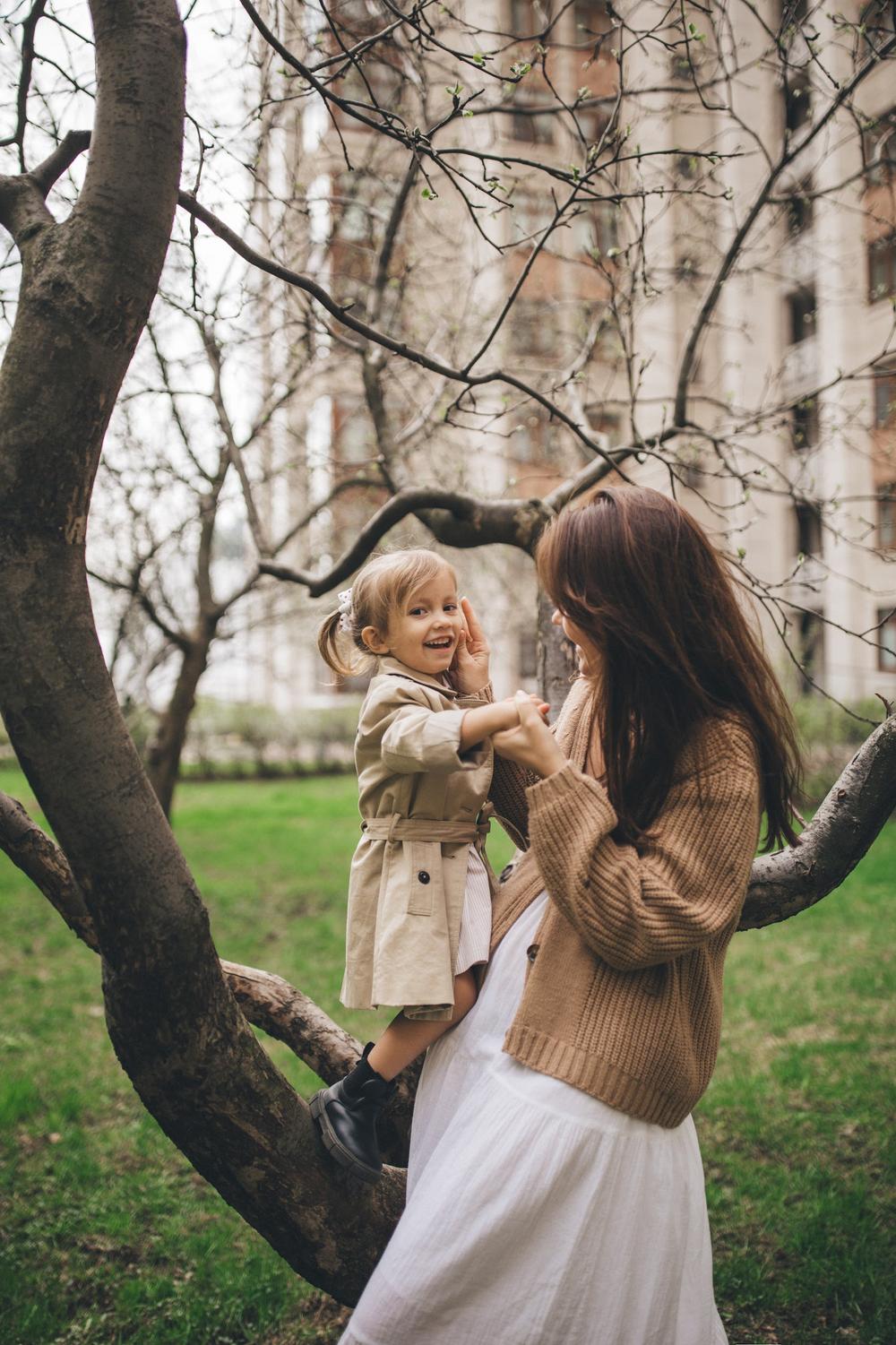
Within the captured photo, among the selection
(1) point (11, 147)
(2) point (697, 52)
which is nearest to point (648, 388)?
(2) point (697, 52)

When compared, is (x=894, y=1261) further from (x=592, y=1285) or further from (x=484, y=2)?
(x=484, y=2)

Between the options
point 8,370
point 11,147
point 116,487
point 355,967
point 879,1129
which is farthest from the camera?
point 116,487

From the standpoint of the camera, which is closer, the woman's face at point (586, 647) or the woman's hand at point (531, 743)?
the woman's hand at point (531, 743)

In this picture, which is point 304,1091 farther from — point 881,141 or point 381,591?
point 881,141

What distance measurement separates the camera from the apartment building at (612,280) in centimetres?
372

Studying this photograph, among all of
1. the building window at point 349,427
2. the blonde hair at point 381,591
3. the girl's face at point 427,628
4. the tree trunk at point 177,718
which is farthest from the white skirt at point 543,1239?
the building window at point 349,427

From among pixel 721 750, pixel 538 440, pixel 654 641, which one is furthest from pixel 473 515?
pixel 538 440

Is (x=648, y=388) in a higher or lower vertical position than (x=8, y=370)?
higher

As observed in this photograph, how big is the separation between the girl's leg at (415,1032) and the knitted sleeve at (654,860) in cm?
41

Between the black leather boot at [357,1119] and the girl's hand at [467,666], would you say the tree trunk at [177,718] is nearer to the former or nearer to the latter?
the girl's hand at [467,666]

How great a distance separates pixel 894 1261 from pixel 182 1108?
2.56 meters

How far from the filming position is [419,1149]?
183 cm

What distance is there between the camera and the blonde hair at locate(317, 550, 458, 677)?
2.18m

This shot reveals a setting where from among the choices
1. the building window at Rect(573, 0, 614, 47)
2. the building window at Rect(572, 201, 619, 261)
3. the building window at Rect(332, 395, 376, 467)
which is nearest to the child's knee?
the building window at Rect(572, 201, 619, 261)
